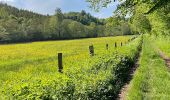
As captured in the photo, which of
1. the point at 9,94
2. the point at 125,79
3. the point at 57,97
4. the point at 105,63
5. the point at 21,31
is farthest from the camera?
the point at 21,31

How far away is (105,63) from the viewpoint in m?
19.0

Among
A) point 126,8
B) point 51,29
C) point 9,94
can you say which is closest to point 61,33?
point 51,29

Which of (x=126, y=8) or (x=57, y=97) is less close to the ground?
(x=126, y=8)

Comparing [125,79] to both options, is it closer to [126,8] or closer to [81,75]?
[126,8]

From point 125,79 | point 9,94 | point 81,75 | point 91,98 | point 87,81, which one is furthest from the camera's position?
point 125,79

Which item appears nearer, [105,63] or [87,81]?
[87,81]

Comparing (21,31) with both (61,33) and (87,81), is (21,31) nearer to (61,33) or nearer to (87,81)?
(61,33)

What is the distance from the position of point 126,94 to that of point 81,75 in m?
3.21

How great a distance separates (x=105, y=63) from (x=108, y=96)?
4632mm

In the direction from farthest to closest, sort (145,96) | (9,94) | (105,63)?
1. (105,63)
2. (145,96)
3. (9,94)

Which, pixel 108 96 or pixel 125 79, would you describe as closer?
pixel 108 96

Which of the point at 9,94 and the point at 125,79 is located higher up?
the point at 9,94

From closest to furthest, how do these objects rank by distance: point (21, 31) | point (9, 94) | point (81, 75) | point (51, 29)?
1. point (9, 94)
2. point (81, 75)
3. point (21, 31)
4. point (51, 29)

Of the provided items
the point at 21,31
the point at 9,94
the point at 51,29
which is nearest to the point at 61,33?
the point at 51,29
